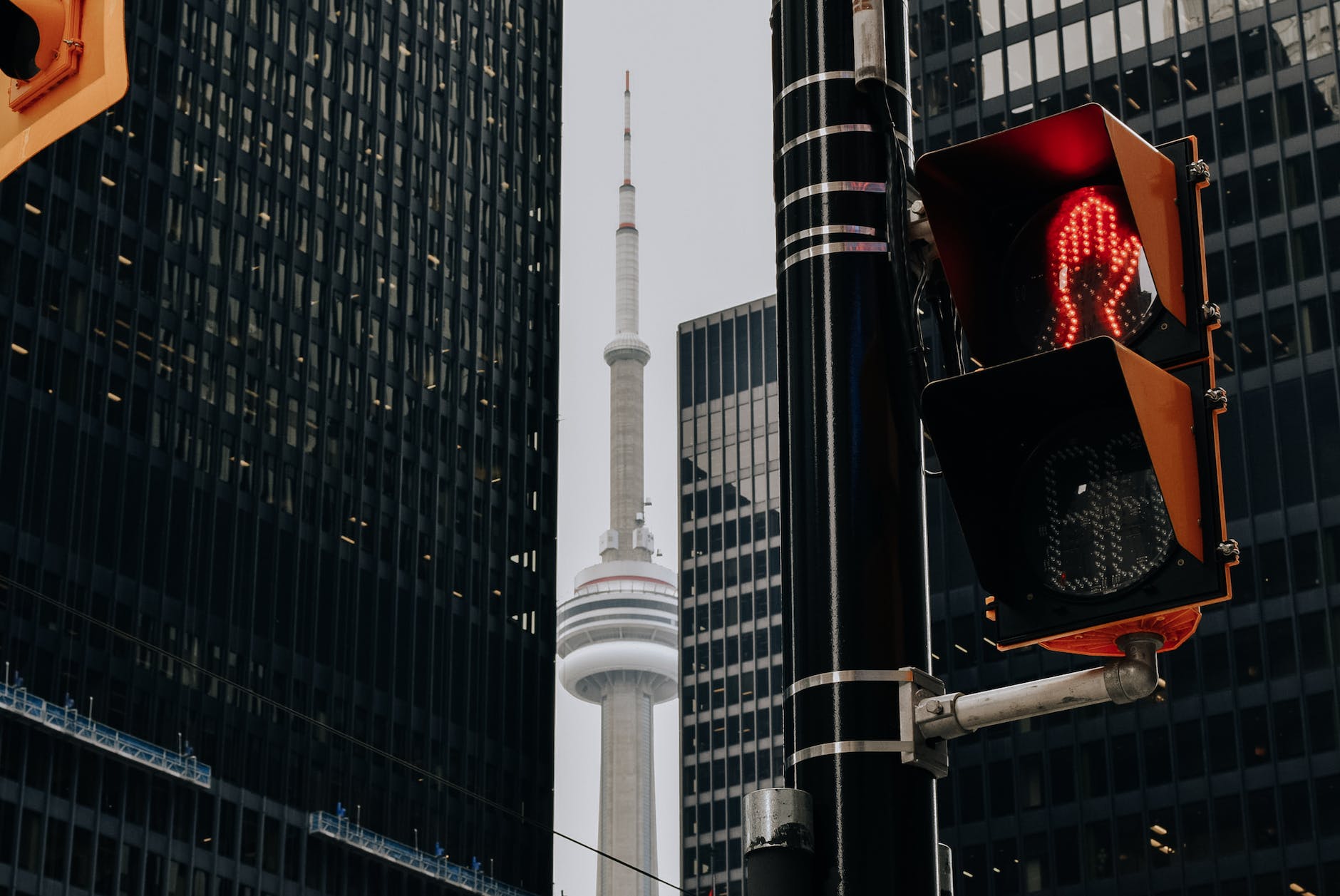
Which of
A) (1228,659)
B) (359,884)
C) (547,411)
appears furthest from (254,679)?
(1228,659)

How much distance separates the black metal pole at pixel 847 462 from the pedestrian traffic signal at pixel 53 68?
327cm

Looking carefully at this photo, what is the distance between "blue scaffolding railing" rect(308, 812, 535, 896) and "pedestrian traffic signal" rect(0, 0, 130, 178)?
11926 centimetres

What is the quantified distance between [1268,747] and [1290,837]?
15.4 feet

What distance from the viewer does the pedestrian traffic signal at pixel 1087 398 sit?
573cm

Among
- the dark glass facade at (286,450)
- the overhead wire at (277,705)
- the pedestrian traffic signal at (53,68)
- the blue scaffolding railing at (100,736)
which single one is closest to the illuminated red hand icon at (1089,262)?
the pedestrian traffic signal at (53,68)

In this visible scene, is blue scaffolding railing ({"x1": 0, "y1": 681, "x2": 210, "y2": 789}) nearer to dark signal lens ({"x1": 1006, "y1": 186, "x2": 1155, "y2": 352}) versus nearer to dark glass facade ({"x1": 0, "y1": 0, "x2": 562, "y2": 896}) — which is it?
dark glass facade ({"x1": 0, "y1": 0, "x2": 562, "y2": 896})

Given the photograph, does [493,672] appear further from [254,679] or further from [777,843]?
[777,843]

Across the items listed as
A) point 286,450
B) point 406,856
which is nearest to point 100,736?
point 406,856

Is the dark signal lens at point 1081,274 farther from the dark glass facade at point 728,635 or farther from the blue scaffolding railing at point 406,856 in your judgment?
the dark glass facade at point 728,635

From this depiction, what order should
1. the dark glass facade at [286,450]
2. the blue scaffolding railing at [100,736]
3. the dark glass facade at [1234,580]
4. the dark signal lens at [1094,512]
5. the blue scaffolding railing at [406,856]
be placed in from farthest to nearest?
the blue scaffolding railing at [406,856] → the dark glass facade at [286,450] → the dark glass facade at [1234,580] → the blue scaffolding railing at [100,736] → the dark signal lens at [1094,512]

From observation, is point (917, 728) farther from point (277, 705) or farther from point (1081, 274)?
point (277, 705)

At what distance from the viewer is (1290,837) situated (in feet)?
330

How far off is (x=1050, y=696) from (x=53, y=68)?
11.7ft

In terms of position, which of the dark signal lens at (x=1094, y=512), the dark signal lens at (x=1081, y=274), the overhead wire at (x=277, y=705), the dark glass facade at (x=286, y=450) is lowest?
the dark signal lens at (x=1094, y=512)
